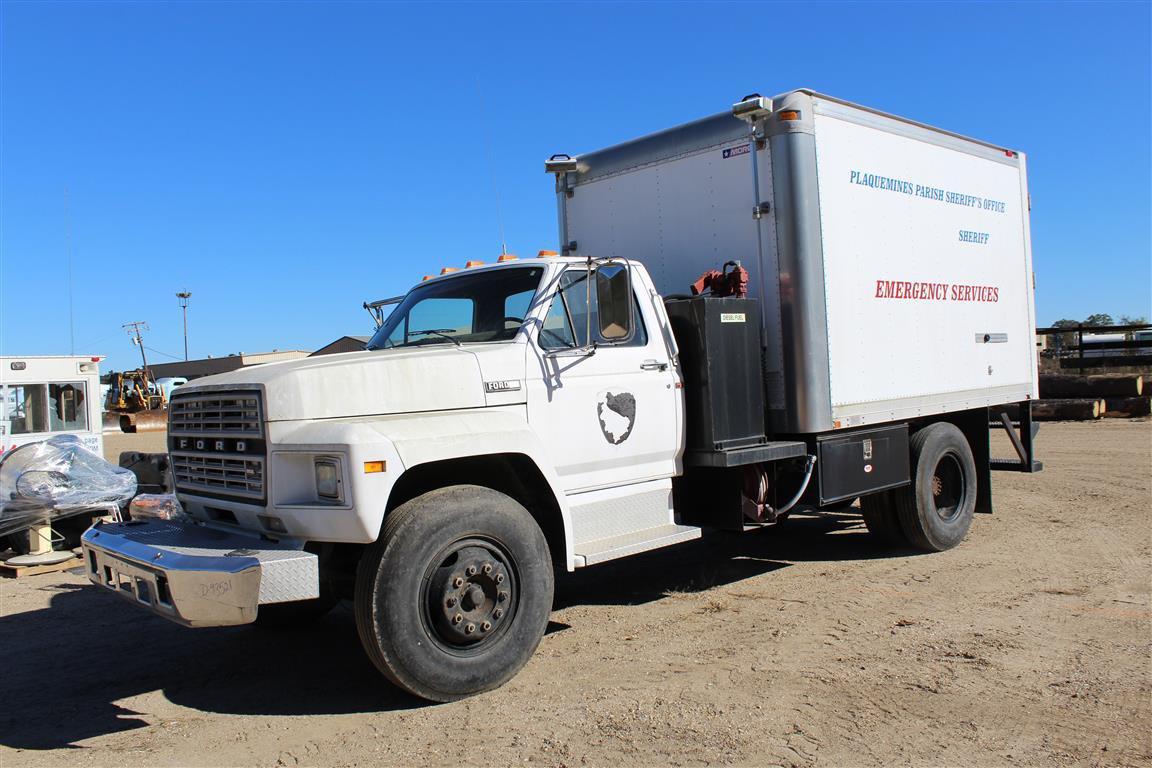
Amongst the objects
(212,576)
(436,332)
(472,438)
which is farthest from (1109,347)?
(212,576)

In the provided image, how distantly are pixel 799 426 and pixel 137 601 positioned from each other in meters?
4.37

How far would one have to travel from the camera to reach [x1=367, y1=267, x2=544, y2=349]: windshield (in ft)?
17.9

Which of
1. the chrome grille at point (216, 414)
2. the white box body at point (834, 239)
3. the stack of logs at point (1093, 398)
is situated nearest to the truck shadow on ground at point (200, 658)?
the chrome grille at point (216, 414)

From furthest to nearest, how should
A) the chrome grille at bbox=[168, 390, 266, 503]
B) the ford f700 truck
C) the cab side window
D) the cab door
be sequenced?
1. the cab side window
2. the cab door
3. the chrome grille at bbox=[168, 390, 266, 503]
4. the ford f700 truck

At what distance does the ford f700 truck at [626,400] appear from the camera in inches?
171

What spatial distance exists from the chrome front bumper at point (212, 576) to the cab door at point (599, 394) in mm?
1600

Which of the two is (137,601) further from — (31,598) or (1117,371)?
(1117,371)

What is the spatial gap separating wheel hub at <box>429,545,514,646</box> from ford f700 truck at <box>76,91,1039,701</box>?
0.05 ft

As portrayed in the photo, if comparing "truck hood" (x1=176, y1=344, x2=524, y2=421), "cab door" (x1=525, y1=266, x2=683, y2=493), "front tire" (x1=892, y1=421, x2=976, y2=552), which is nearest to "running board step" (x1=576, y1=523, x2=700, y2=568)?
"cab door" (x1=525, y1=266, x2=683, y2=493)

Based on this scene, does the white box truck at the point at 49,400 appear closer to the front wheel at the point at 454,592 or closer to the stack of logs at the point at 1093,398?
the front wheel at the point at 454,592

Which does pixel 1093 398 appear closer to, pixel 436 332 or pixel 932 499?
pixel 932 499

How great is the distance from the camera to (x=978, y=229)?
8.34m

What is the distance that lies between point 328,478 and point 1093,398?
20.2 meters

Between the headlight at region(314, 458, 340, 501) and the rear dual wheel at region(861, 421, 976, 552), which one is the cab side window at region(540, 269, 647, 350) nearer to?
the headlight at region(314, 458, 340, 501)
